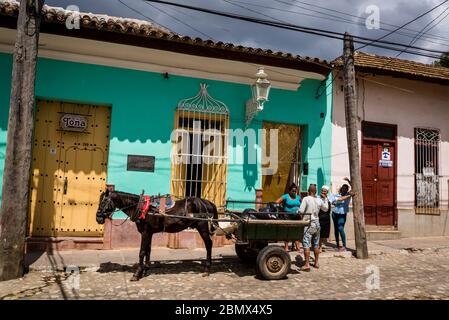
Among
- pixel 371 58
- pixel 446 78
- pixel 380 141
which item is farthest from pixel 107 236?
pixel 446 78

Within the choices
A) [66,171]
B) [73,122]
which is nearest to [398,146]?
[73,122]

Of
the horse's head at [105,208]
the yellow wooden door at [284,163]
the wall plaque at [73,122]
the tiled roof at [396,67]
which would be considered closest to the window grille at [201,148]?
the yellow wooden door at [284,163]

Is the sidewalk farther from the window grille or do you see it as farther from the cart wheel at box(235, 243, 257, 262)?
the window grille

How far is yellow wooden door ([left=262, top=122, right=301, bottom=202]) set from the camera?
9.46 m

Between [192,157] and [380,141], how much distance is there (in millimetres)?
5202

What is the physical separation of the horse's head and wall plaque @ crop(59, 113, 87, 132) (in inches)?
107

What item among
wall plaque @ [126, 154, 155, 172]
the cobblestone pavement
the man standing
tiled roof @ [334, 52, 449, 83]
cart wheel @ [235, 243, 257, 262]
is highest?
tiled roof @ [334, 52, 449, 83]

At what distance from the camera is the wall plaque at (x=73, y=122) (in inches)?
311

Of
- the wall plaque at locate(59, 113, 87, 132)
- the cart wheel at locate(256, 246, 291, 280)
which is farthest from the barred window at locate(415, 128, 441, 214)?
the wall plaque at locate(59, 113, 87, 132)

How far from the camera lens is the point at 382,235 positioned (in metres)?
9.85

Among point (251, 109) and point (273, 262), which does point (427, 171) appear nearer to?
point (251, 109)

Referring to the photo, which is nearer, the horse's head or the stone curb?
the horse's head

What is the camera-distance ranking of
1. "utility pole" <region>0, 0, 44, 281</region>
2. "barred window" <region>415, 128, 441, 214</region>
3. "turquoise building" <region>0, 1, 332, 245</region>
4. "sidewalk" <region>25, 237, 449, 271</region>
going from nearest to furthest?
"utility pole" <region>0, 0, 44, 281</region>
"sidewalk" <region>25, 237, 449, 271</region>
"turquoise building" <region>0, 1, 332, 245</region>
"barred window" <region>415, 128, 441, 214</region>

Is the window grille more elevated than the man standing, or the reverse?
the window grille
